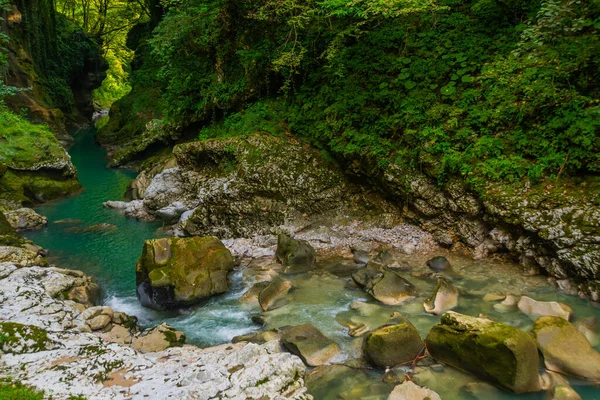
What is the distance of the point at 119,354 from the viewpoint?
233 inches

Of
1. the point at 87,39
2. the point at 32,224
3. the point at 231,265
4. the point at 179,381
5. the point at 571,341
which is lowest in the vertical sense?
the point at 32,224

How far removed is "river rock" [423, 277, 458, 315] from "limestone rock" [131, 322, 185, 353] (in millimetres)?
4759

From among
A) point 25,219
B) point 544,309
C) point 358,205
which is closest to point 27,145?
point 25,219

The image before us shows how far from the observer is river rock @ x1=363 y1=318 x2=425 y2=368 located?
5918 mm

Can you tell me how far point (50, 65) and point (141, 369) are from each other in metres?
35.1

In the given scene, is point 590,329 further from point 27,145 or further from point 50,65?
point 50,65

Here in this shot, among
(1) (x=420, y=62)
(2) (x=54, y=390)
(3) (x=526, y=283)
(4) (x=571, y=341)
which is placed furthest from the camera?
(1) (x=420, y=62)

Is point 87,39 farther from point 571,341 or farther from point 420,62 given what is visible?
point 571,341

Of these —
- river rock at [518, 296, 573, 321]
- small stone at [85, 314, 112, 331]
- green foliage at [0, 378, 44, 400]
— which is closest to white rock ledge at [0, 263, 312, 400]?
green foliage at [0, 378, 44, 400]

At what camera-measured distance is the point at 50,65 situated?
32062 millimetres

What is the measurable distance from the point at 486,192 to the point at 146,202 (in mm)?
11666

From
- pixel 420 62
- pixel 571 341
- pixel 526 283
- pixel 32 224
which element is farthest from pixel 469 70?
pixel 32 224

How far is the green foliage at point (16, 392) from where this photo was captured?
14.3ft

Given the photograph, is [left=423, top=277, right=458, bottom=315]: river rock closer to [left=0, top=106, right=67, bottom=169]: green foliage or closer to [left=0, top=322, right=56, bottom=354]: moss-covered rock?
[left=0, top=322, right=56, bottom=354]: moss-covered rock
